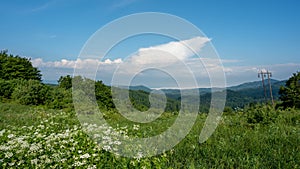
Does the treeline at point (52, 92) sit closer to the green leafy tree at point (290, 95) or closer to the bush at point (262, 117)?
the green leafy tree at point (290, 95)

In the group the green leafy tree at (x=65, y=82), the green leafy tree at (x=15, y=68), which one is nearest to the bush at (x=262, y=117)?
the green leafy tree at (x=65, y=82)

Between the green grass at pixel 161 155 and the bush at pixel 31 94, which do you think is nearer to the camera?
the green grass at pixel 161 155

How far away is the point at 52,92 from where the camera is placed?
2909 cm

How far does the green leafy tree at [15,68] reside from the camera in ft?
141

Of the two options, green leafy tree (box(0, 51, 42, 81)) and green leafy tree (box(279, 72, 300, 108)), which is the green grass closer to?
green leafy tree (box(279, 72, 300, 108))

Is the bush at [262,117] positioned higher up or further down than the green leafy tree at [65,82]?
further down

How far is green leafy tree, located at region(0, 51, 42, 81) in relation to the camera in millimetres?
42866

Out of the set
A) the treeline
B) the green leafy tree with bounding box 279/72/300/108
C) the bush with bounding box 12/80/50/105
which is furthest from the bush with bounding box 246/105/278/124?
the green leafy tree with bounding box 279/72/300/108

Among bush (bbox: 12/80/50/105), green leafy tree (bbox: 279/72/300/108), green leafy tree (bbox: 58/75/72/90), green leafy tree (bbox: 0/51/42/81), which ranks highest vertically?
green leafy tree (bbox: 0/51/42/81)

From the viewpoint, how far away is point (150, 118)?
10758 millimetres

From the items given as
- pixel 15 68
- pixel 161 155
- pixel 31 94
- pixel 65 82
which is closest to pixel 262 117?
pixel 161 155

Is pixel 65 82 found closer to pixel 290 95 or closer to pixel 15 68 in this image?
pixel 15 68

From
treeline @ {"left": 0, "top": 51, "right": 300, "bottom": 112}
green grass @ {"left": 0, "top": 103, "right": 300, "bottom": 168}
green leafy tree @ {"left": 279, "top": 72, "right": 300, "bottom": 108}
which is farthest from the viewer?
green leafy tree @ {"left": 279, "top": 72, "right": 300, "bottom": 108}

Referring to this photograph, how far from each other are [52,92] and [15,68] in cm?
1891
